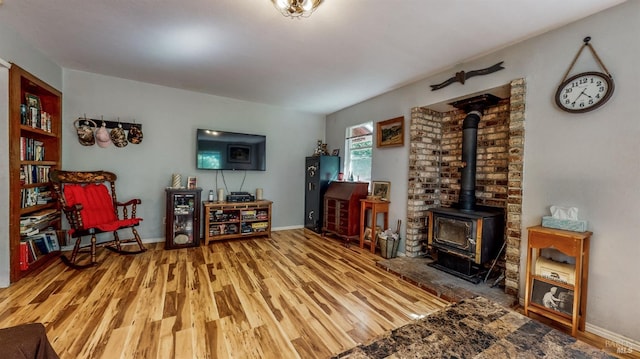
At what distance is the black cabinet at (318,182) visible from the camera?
4711 mm

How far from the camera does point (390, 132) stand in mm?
3729

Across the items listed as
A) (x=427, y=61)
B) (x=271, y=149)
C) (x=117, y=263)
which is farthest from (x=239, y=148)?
(x=427, y=61)

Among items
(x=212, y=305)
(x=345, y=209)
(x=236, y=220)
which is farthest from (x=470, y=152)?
(x=236, y=220)

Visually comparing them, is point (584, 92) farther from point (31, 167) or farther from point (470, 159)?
point (31, 167)

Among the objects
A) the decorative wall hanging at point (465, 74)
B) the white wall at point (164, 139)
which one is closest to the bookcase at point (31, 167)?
the white wall at point (164, 139)

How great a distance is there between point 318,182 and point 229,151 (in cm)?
168

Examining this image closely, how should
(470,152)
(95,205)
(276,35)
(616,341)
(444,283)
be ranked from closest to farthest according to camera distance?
(616,341), (276,35), (444,283), (470,152), (95,205)

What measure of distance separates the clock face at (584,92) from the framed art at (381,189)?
6.86 ft

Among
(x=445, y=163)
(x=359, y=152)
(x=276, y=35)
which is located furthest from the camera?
(x=359, y=152)

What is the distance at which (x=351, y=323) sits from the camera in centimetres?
192

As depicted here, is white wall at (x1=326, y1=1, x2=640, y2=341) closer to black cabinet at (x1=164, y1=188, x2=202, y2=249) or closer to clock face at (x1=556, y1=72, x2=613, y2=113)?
clock face at (x1=556, y1=72, x2=613, y2=113)

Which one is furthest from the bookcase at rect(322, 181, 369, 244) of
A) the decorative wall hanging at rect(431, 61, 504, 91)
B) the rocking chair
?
the rocking chair

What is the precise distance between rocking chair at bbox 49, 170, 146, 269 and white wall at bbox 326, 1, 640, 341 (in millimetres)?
4509

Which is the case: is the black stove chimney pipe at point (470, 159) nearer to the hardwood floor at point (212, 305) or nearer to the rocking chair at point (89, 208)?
the hardwood floor at point (212, 305)
